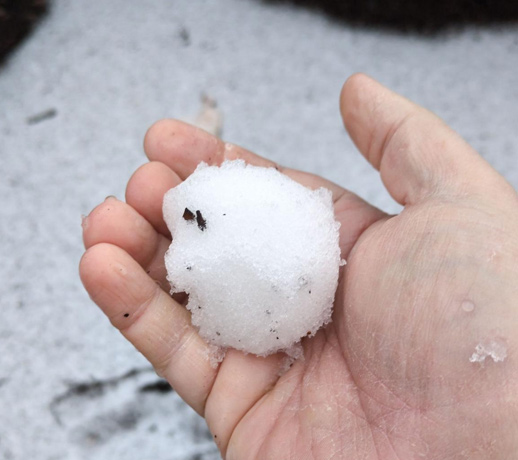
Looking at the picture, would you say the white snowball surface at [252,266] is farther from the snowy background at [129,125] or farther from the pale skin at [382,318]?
the snowy background at [129,125]

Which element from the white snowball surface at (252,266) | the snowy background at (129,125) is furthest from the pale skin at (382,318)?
the snowy background at (129,125)

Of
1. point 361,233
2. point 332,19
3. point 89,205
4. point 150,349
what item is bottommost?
point 89,205

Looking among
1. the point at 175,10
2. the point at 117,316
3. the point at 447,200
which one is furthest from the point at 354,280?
the point at 175,10

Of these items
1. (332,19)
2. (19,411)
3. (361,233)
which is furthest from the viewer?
(332,19)

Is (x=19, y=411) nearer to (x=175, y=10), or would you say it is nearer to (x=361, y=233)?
(x=361, y=233)

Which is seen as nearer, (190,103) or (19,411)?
(19,411)

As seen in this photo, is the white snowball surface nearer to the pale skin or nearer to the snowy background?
the pale skin

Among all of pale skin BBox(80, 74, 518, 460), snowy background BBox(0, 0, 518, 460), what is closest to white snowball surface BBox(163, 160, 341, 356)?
pale skin BBox(80, 74, 518, 460)

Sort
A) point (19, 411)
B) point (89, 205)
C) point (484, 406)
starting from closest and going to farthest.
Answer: point (484, 406), point (19, 411), point (89, 205)
